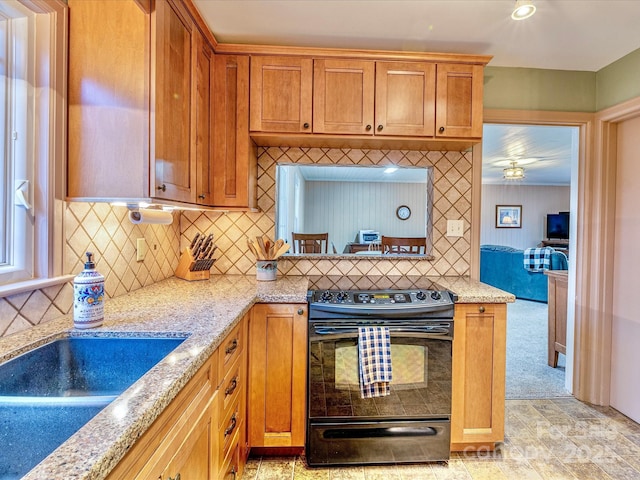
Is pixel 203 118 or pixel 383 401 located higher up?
pixel 203 118

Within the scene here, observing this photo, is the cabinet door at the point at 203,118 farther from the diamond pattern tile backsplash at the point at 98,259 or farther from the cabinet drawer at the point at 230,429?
the cabinet drawer at the point at 230,429

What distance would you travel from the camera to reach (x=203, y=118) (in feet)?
5.96

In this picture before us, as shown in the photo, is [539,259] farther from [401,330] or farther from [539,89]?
[401,330]

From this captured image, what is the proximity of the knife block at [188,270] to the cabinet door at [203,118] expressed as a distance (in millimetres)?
390

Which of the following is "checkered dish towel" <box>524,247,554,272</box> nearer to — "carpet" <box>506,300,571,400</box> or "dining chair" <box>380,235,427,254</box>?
"carpet" <box>506,300,571,400</box>

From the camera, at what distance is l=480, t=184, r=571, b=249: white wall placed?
895 centimetres

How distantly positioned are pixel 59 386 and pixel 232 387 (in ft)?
2.02

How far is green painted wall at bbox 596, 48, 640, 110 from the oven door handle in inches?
76.4

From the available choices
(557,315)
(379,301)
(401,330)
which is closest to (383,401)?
(401,330)

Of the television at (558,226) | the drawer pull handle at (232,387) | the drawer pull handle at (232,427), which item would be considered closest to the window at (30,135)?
the drawer pull handle at (232,387)

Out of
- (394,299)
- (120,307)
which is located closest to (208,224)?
(120,307)

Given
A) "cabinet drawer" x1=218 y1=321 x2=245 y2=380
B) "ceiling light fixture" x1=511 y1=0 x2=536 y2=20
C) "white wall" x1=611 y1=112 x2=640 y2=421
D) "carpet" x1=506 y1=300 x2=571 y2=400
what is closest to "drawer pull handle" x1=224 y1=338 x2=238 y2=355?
"cabinet drawer" x1=218 y1=321 x2=245 y2=380

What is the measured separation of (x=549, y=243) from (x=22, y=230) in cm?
1033

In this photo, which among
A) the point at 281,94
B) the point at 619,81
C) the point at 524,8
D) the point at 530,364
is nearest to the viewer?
the point at 524,8
